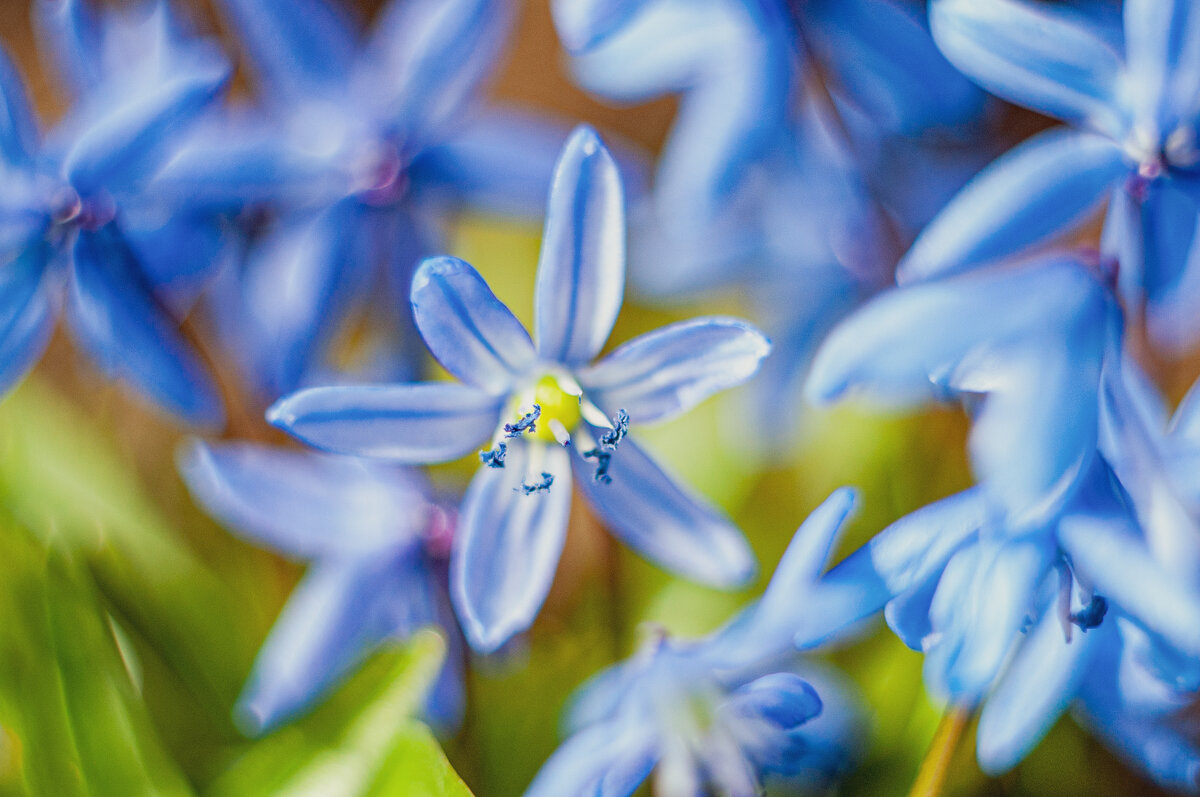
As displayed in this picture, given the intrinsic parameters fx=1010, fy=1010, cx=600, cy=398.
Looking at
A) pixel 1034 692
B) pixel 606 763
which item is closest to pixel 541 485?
pixel 606 763

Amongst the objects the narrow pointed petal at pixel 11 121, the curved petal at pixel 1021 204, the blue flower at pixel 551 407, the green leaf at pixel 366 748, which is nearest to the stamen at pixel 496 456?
the blue flower at pixel 551 407

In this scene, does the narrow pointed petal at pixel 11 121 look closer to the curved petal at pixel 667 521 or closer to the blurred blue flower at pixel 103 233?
the blurred blue flower at pixel 103 233

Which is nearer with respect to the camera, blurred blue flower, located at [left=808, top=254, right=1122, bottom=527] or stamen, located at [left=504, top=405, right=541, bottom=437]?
blurred blue flower, located at [left=808, top=254, right=1122, bottom=527]

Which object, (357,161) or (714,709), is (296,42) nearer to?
(357,161)

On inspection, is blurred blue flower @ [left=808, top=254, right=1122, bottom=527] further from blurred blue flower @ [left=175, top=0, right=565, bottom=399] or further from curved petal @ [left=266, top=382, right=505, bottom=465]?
blurred blue flower @ [left=175, top=0, right=565, bottom=399]

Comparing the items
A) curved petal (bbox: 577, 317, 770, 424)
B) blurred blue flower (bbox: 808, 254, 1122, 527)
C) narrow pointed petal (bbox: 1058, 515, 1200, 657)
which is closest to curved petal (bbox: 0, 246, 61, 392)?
curved petal (bbox: 577, 317, 770, 424)

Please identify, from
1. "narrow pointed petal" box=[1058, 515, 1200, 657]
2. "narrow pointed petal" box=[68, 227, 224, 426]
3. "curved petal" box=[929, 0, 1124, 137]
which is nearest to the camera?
"narrow pointed petal" box=[1058, 515, 1200, 657]

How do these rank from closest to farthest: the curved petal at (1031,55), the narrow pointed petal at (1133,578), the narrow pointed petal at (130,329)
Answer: the narrow pointed petal at (1133,578) → the curved petal at (1031,55) → the narrow pointed petal at (130,329)
